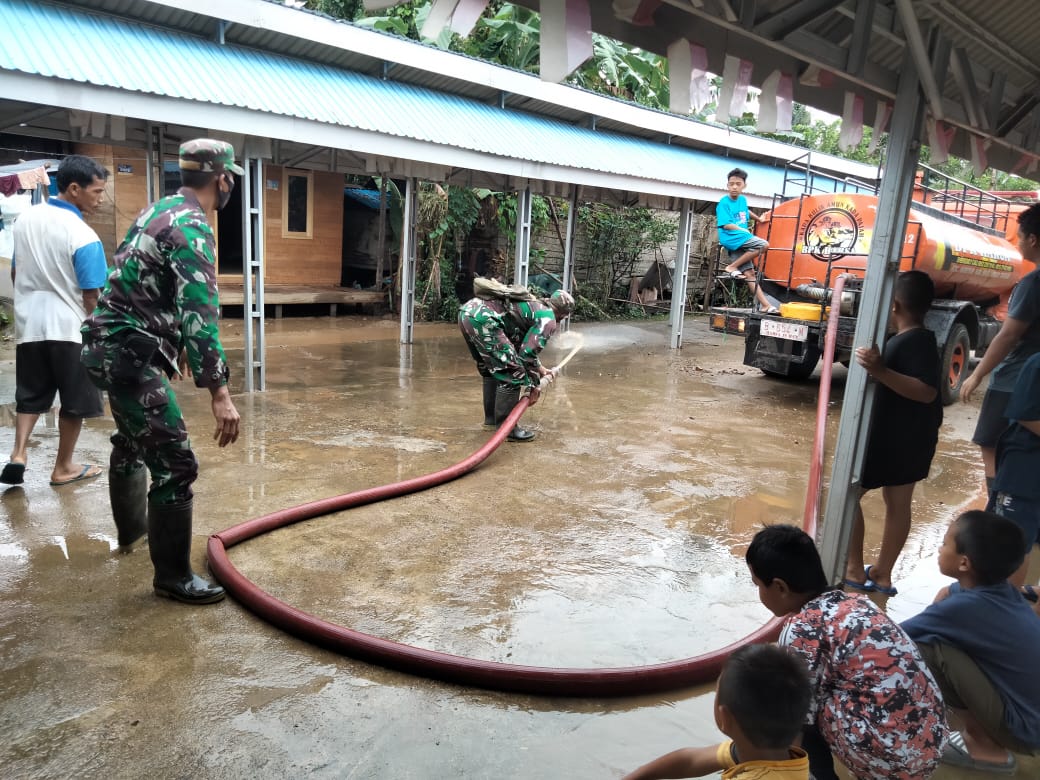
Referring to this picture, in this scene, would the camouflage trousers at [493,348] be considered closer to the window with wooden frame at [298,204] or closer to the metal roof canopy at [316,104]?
the metal roof canopy at [316,104]

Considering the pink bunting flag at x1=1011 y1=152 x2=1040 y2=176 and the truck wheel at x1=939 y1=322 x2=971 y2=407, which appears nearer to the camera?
the pink bunting flag at x1=1011 y1=152 x2=1040 y2=176

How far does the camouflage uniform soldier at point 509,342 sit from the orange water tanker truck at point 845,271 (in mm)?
3243

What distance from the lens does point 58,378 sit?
4.38 meters

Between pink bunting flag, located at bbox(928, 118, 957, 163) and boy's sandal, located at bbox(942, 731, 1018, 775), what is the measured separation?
2.98 m

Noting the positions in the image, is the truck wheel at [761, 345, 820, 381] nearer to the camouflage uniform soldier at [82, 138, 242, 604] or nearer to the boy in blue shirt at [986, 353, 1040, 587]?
the boy in blue shirt at [986, 353, 1040, 587]

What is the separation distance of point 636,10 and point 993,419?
8.67 feet

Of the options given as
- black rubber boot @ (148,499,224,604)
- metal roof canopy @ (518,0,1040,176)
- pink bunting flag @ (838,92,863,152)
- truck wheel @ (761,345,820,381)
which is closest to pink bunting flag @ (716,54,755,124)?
metal roof canopy @ (518,0,1040,176)

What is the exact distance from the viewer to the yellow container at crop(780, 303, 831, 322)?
7925mm

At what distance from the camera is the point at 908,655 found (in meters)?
1.96

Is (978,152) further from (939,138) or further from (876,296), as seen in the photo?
(876,296)

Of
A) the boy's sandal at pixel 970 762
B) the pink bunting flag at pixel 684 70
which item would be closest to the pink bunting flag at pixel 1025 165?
the pink bunting flag at pixel 684 70

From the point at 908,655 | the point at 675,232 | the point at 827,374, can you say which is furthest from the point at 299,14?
the point at 675,232

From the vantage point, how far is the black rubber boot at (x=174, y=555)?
3.18 meters

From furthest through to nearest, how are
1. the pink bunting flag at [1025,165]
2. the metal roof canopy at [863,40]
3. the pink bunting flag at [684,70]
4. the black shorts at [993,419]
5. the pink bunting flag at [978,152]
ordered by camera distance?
the pink bunting flag at [1025,165], the pink bunting flag at [978,152], the black shorts at [993,419], the pink bunting flag at [684,70], the metal roof canopy at [863,40]
